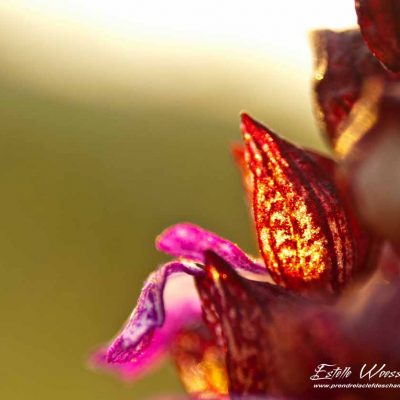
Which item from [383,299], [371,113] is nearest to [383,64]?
[371,113]

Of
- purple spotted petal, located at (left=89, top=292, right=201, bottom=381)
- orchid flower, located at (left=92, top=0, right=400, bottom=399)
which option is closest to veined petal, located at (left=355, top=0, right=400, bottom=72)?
orchid flower, located at (left=92, top=0, right=400, bottom=399)

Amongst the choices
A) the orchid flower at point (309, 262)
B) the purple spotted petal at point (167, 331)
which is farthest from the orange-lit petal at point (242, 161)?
the purple spotted petal at point (167, 331)

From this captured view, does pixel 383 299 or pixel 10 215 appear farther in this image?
pixel 10 215

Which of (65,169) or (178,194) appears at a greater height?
(65,169)

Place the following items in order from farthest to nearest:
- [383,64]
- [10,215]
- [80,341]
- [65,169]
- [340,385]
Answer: [65,169] → [10,215] → [80,341] → [383,64] → [340,385]

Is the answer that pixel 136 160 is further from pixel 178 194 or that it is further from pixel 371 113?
pixel 371 113

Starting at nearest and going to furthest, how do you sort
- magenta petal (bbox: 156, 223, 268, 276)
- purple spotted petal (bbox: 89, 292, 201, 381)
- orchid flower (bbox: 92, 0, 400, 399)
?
orchid flower (bbox: 92, 0, 400, 399)
magenta petal (bbox: 156, 223, 268, 276)
purple spotted petal (bbox: 89, 292, 201, 381)

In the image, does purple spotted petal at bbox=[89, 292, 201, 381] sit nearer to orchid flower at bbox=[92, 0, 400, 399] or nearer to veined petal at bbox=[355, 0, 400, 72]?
orchid flower at bbox=[92, 0, 400, 399]
